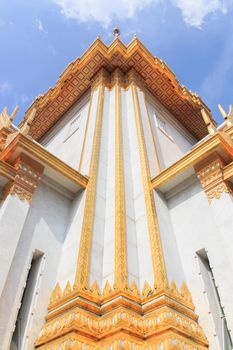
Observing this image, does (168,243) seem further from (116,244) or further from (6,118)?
(6,118)

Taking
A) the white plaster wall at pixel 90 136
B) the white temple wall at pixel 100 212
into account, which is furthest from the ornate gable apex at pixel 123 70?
the white temple wall at pixel 100 212

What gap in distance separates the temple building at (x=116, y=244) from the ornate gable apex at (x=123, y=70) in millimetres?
4077

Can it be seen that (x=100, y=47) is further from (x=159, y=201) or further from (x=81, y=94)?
(x=159, y=201)

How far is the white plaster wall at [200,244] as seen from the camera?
14.5 feet

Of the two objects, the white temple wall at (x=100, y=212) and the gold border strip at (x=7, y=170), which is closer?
the white temple wall at (x=100, y=212)

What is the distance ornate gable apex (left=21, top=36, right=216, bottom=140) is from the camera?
39.0 ft

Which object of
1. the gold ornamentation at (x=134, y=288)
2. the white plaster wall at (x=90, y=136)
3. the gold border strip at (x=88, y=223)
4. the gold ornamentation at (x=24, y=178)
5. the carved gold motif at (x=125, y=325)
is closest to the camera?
the carved gold motif at (x=125, y=325)

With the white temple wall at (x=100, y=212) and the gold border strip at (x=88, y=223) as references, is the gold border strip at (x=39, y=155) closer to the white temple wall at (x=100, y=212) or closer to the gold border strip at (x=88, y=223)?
the gold border strip at (x=88, y=223)

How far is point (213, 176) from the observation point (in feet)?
19.1

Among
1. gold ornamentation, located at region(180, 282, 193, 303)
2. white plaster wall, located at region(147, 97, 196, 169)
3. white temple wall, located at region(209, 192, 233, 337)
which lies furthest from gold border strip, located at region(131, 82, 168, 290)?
white plaster wall, located at region(147, 97, 196, 169)

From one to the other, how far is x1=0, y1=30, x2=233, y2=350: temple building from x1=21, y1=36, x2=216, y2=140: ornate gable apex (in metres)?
4.08

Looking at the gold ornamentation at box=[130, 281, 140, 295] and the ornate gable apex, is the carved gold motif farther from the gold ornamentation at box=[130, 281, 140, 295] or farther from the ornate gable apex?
the ornate gable apex

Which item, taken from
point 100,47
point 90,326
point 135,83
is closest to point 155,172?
point 90,326

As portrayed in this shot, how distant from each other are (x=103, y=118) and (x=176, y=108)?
5.62 metres
